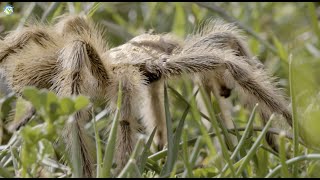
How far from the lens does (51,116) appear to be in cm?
100

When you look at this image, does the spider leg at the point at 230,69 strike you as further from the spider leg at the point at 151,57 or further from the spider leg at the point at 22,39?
the spider leg at the point at 22,39

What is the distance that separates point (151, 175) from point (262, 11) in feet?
6.95

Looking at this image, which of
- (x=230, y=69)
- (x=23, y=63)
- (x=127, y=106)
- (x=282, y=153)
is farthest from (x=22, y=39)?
(x=282, y=153)

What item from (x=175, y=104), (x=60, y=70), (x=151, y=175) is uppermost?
(x=60, y=70)

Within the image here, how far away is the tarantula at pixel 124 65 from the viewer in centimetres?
167

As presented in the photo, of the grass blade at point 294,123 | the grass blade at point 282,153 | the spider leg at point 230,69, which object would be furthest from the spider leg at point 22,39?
the grass blade at point 282,153

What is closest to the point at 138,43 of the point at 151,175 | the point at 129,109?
the point at 129,109

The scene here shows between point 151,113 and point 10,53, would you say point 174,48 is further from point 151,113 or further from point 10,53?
point 10,53

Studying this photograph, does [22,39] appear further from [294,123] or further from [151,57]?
[294,123]

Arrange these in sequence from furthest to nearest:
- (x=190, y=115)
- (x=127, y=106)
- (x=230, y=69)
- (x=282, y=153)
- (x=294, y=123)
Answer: (x=190, y=115), (x=230, y=69), (x=127, y=106), (x=294, y=123), (x=282, y=153)

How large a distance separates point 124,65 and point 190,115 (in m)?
0.57

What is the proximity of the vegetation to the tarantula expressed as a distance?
0.07 metres

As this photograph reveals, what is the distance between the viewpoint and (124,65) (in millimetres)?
1869

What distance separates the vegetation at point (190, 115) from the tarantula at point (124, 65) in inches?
2.8
